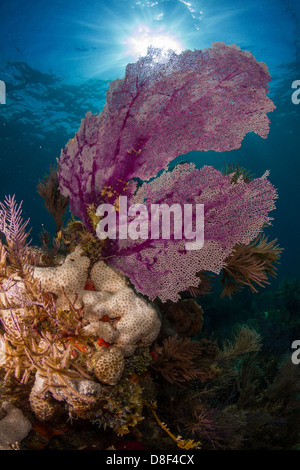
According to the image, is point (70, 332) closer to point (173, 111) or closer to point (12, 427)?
point (12, 427)

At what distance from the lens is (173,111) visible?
126 inches

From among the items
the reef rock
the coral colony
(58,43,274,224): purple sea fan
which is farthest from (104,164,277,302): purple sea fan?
the reef rock

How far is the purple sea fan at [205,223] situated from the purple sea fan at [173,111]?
465 mm

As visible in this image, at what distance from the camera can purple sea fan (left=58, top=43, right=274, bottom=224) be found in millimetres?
3145
